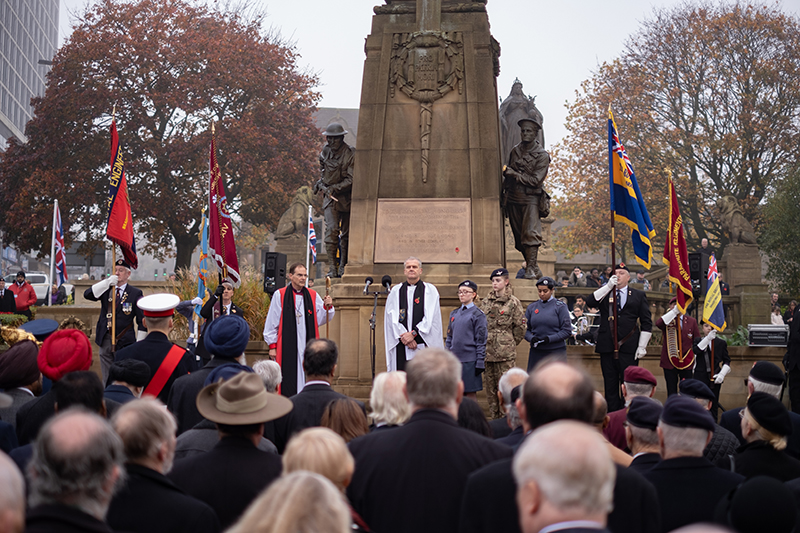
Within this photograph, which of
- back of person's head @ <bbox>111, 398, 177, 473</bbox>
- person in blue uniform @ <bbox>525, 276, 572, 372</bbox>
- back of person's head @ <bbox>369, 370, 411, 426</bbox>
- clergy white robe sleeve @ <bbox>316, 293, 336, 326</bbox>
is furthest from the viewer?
person in blue uniform @ <bbox>525, 276, 572, 372</bbox>

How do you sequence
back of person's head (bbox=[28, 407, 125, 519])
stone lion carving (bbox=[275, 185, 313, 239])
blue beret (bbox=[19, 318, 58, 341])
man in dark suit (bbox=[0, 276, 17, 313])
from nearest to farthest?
back of person's head (bbox=[28, 407, 125, 519]), blue beret (bbox=[19, 318, 58, 341]), man in dark suit (bbox=[0, 276, 17, 313]), stone lion carving (bbox=[275, 185, 313, 239])

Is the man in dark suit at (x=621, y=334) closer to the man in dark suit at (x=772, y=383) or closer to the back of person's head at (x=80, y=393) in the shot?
the man in dark suit at (x=772, y=383)

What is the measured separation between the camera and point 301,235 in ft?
120

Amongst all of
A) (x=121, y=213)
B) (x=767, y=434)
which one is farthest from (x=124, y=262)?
(x=767, y=434)

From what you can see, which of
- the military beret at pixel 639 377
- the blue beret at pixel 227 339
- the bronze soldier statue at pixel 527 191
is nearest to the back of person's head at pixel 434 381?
the blue beret at pixel 227 339

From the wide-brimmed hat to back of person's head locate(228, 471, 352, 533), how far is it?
1.87 meters

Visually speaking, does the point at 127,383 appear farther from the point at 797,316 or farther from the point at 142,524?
the point at 797,316

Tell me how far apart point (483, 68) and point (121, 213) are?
19.0 feet

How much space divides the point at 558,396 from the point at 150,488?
5.50 feet

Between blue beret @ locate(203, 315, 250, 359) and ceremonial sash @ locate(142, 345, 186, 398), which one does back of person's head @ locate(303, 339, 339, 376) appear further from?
ceremonial sash @ locate(142, 345, 186, 398)

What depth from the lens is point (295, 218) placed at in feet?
119

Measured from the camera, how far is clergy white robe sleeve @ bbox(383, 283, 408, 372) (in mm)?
10516

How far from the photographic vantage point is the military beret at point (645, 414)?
4879 mm

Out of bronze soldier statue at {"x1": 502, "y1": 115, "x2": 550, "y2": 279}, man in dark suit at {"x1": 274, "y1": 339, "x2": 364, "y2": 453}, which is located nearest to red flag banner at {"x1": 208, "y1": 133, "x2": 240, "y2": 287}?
bronze soldier statue at {"x1": 502, "y1": 115, "x2": 550, "y2": 279}
